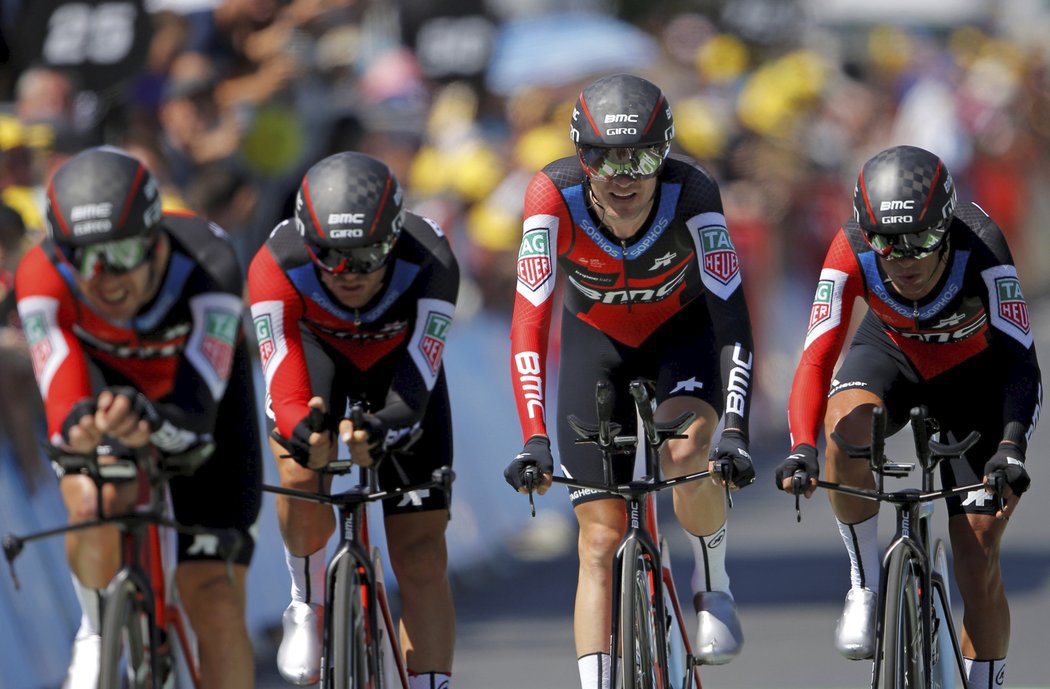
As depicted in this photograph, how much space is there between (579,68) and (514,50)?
1359mm

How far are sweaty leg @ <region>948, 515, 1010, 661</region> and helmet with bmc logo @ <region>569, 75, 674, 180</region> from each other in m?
1.88

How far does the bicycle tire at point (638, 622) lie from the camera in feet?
23.4

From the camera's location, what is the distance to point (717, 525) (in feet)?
26.7

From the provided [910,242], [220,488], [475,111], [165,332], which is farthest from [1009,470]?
[475,111]

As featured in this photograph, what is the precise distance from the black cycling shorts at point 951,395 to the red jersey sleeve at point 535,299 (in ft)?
4.41

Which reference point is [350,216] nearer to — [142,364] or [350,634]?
[142,364]

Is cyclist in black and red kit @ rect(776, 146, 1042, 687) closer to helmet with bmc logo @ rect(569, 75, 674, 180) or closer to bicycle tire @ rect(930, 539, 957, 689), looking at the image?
bicycle tire @ rect(930, 539, 957, 689)

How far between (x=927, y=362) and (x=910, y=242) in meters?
0.82

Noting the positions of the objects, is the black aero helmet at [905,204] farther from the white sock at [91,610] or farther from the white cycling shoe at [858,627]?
the white sock at [91,610]

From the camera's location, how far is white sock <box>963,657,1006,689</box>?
7.92 meters

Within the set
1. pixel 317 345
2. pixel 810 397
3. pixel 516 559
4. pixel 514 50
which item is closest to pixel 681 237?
pixel 810 397

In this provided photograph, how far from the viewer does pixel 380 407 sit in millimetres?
7852

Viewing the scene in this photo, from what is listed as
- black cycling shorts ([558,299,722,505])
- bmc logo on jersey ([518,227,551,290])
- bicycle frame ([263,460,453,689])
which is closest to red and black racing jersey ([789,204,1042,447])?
black cycling shorts ([558,299,722,505])

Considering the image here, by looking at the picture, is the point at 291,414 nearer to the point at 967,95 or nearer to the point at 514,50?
the point at 514,50
